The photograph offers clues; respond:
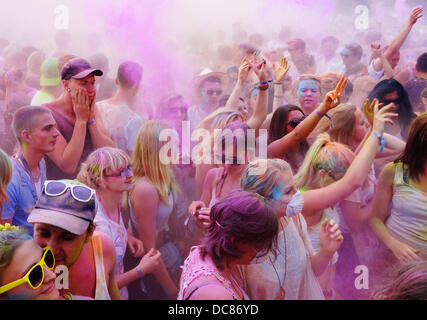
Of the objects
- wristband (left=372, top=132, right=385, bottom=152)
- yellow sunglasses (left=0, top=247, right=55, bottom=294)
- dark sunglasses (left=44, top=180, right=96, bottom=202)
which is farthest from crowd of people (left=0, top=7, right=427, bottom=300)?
yellow sunglasses (left=0, top=247, right=55, bottom=294)

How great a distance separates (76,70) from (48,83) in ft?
0.68

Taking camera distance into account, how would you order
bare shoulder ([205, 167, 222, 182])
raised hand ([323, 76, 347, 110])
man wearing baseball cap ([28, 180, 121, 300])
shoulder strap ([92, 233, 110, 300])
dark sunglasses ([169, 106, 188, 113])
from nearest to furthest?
man wearing baseball cap ([28, 180, 121, 300]) < shoulder strap ([92, 233, 110, 300]) < raised hand ([323, 76, 347, 110]) < bare shoulder ([205, 167, 222, 182]) < dark sunglasses ([169, 106, 188, 113])

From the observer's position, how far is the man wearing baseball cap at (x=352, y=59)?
331 centimetres

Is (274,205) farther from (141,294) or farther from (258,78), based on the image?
(141,294)

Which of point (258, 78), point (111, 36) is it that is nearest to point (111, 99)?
point (111, 36)

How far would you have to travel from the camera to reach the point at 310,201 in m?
3.20

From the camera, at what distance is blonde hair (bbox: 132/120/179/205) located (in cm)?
329

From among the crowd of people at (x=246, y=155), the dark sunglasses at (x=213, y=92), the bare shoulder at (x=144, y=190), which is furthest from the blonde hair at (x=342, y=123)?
the bare shoulder at (x=144, y=190)

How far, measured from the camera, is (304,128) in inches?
126

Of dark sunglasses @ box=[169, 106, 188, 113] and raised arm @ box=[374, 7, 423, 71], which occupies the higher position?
raised arm @ box=[374, 7, 423, 71]

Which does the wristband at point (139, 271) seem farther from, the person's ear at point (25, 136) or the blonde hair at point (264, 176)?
the person's ear at point (25, 136)

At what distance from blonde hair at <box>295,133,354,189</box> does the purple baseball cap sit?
4.50 feet

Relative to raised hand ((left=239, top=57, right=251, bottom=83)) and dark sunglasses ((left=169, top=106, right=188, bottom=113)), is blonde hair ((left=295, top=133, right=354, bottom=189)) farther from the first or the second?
dark sunglasses ((left=169, top=106, right=188, bottom=113))

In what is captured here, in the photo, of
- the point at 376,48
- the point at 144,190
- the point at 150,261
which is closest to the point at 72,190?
the point at 144,190
